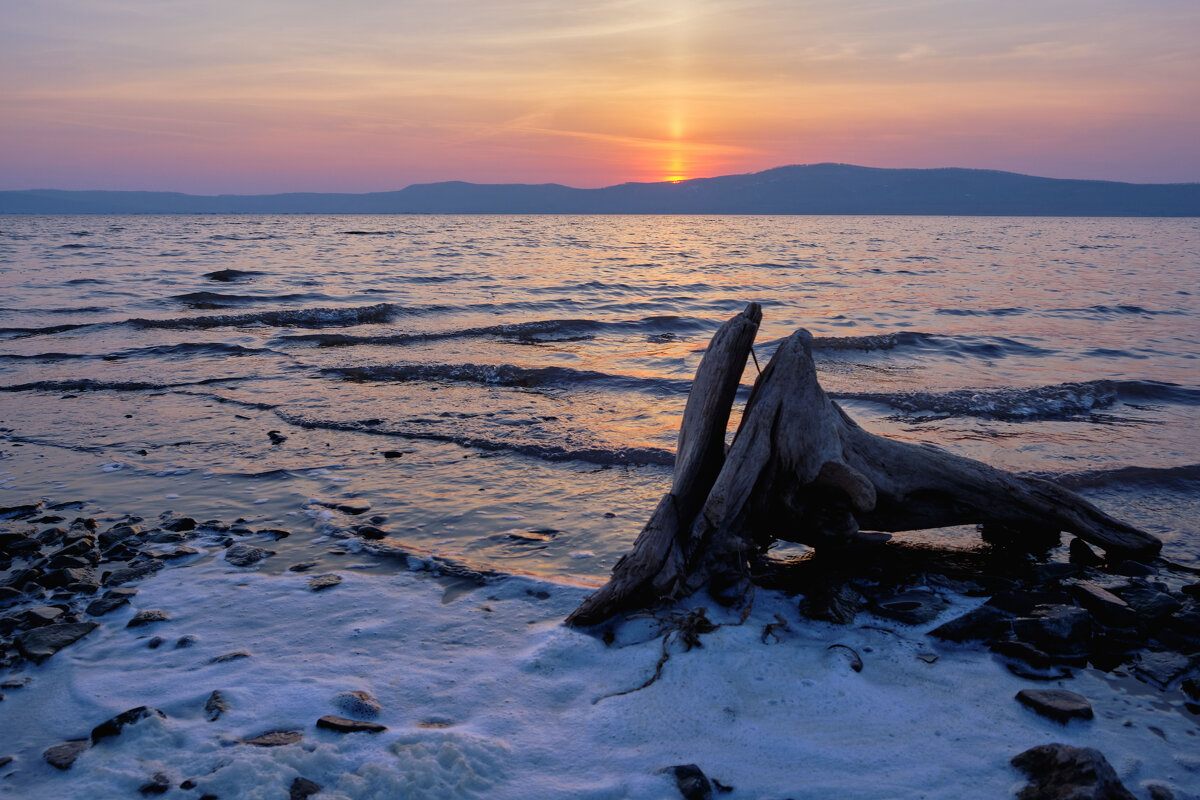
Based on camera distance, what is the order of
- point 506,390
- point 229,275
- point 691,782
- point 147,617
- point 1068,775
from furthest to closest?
point 229,275, point 506,390, point 147,617, point 691,782, point 1068,775

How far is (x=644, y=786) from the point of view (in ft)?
9.54

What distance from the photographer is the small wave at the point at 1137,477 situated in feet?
23.1

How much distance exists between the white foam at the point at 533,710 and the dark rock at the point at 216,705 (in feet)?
0.13

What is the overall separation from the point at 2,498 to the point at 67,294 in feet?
62.2

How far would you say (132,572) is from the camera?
4.90m

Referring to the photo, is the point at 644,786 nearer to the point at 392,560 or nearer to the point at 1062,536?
the point at 392,560

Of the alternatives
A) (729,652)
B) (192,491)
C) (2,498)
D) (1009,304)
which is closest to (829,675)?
(729,652)

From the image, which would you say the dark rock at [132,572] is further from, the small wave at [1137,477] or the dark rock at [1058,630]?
the small wave at [1137,477]

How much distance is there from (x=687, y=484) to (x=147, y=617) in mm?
3442

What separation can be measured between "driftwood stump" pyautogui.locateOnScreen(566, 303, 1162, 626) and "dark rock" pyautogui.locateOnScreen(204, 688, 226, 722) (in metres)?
1.82

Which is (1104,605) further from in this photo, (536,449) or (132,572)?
(132,572)

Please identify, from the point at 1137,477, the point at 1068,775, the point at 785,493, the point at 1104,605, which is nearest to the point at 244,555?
the point at 785,493

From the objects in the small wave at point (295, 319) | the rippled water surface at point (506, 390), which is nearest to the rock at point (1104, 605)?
the rippled water surface at point (506, 390)

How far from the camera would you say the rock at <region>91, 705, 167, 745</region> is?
3.17 m
